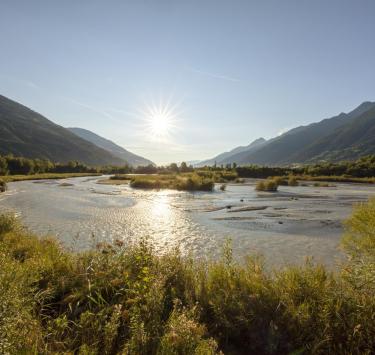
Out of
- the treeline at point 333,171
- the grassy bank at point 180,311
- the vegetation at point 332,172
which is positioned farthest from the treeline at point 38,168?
the grassy bank at point 180,311

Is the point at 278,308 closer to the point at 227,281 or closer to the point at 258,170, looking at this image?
the point at 227,281

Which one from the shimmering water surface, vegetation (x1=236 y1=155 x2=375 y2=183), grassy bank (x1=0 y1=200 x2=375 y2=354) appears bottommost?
the shimmering water surface

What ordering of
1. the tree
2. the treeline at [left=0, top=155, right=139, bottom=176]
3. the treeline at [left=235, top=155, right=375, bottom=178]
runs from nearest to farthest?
the treeline at [left=235, top=155, right=375, bottom=178] → the tree → the treeline at [left=0, top=155, right=139, bottom=176]

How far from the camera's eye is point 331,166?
285ft

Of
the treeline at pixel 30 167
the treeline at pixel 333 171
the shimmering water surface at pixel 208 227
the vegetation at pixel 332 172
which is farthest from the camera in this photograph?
the treeline at pixel 30 167

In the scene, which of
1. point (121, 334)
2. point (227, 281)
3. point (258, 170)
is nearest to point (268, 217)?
point (227, 281)

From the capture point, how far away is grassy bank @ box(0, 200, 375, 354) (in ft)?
13.7

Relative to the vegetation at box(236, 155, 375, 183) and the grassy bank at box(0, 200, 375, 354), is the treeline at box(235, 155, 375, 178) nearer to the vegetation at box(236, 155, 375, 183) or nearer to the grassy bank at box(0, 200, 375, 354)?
the vegetation at box(236, 155, 375, 183)

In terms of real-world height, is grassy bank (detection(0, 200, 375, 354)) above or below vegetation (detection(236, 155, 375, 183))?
below

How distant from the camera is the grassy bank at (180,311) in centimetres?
418

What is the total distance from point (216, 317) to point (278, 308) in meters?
1.13

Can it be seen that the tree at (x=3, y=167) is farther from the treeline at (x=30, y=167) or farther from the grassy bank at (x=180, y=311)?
the grassy bank at (x=180, y=311)

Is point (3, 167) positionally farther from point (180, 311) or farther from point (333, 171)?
point (180, 311)

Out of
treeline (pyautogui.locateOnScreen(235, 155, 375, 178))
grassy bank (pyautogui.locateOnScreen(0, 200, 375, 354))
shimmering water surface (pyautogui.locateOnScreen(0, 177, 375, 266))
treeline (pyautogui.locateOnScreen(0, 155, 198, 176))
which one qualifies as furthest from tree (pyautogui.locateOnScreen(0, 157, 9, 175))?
grassy bank (pyautogui.locateOnScreen(0, 200, 375, 354))
